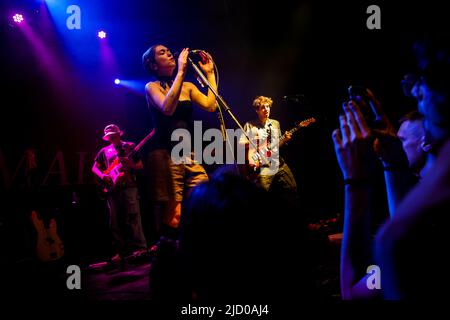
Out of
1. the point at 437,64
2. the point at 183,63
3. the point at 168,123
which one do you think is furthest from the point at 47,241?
the point at 437,64

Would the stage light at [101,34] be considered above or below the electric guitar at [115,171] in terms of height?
above

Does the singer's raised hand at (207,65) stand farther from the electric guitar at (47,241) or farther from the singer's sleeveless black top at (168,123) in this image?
the electric guitar at (47,241)

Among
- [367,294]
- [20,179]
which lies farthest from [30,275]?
[367,294]

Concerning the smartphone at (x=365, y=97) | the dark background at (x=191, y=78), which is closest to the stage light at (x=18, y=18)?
the dark background at (x=191, y=78)

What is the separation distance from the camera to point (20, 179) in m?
5.74

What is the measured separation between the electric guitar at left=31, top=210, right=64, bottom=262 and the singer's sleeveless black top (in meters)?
3.81

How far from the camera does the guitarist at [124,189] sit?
202 inches

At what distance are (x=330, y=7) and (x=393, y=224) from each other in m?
5.83

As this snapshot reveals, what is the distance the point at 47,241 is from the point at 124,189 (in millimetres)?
1670

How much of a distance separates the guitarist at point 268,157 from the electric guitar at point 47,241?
12.8ft

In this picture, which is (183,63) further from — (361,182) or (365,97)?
(361,182)

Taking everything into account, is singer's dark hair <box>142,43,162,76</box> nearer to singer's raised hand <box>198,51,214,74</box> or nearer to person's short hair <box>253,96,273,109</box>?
singer's raised hand <box>198,51,214,74</box>

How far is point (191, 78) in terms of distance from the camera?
597cm
